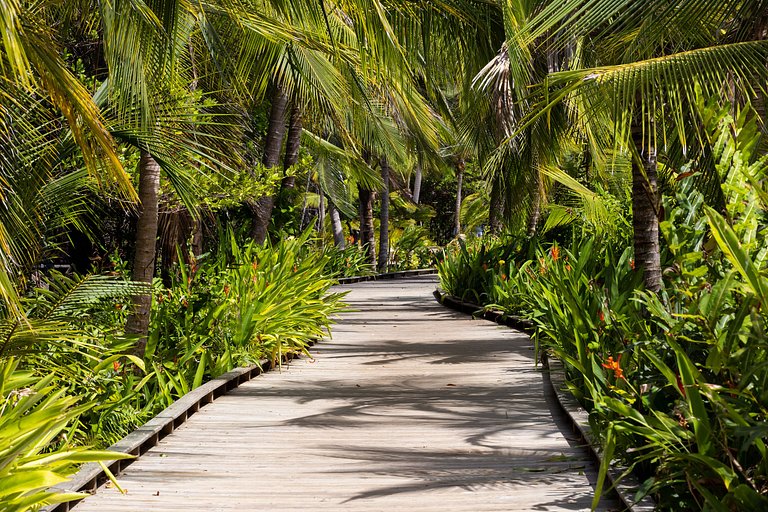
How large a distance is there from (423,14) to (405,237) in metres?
26.8

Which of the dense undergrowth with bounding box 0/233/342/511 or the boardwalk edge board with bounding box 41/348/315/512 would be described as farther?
the boardwalk edge board with bounding box 41/348/315/512

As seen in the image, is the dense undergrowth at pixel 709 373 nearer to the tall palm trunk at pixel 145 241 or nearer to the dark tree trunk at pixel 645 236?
the dark tree trunk at pixel 645 236

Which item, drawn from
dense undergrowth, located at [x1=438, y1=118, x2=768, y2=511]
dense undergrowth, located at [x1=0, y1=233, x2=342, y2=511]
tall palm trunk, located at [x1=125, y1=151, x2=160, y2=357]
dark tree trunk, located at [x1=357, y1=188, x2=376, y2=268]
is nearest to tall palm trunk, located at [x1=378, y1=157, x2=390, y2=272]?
dark tree trunk, located at [x1=357, y1=188, x2=376, y2=268]

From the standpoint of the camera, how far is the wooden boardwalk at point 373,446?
16.1 feet

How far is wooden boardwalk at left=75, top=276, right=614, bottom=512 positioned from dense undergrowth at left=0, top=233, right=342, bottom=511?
408mm

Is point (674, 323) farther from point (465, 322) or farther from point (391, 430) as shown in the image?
point (465, 322)

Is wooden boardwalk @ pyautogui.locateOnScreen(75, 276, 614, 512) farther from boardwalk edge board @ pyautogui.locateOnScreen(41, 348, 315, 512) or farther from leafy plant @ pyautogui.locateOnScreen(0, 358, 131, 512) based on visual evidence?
leafy plant @ pyautogui.locateOnScreen(0, 358, 131, 512)

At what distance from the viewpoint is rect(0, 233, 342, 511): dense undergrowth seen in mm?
4059

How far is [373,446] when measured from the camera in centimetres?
615

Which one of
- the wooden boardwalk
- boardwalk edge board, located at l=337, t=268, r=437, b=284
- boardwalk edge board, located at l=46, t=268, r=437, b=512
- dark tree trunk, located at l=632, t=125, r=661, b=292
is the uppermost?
dark tree trunk, located at l=632, t=125, r=661, b=292

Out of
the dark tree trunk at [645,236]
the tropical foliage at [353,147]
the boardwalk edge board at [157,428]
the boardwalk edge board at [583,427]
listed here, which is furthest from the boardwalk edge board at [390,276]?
the dark tree trunk at [645,236]

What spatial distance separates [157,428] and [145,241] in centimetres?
192

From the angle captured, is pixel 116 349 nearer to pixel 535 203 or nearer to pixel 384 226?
pixel 535 203

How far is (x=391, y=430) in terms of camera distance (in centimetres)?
666
